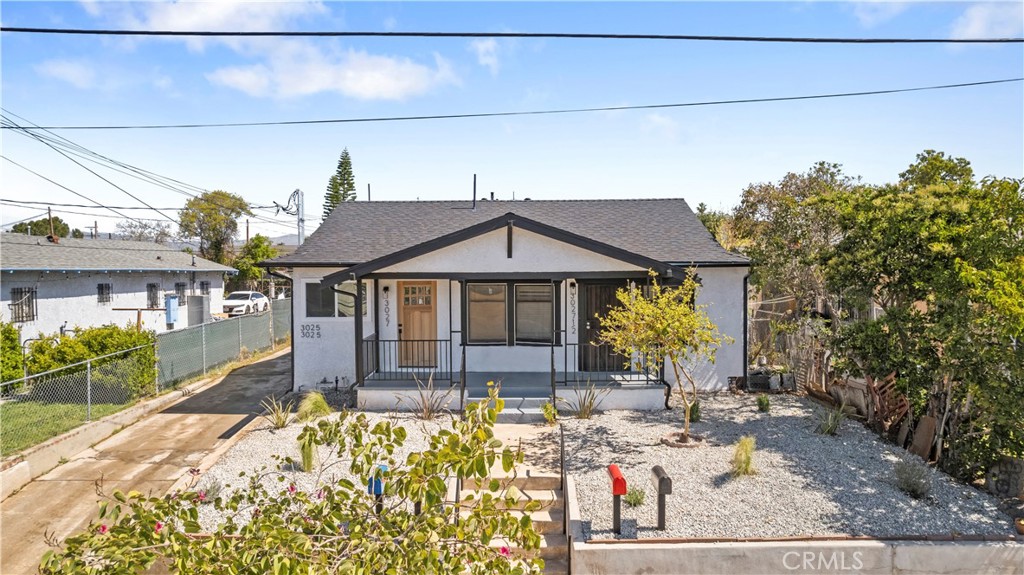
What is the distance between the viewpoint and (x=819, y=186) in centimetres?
1706

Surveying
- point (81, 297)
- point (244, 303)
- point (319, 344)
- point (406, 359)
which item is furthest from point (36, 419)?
point (244, 303)

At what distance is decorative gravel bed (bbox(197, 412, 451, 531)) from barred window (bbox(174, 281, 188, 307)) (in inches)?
598

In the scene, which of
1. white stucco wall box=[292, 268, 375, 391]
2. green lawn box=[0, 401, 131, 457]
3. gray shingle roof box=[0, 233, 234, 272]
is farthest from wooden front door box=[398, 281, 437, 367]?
gray shingle roof box=[0, 233, 234, 272]

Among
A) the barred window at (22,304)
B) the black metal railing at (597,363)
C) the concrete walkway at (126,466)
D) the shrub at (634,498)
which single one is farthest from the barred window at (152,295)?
the shrub at (634,498)

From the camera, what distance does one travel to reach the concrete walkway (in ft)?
22.0

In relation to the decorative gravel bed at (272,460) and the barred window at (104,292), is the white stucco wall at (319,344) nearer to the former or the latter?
the decorative gravel bed at (272,460)

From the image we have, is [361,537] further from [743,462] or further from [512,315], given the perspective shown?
[512,315]

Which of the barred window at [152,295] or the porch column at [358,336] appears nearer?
the porch column at [358,336]

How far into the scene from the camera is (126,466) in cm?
873

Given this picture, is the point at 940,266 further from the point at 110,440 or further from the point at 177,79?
the point at 177,79

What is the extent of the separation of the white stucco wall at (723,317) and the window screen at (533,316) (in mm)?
3054

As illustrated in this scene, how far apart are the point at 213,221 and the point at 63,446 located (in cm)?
3400

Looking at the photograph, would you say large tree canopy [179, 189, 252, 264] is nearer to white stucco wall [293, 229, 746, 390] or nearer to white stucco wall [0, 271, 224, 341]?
white stucco wall [0, 271, 224, 341]

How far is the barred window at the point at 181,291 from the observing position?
22419 mm
